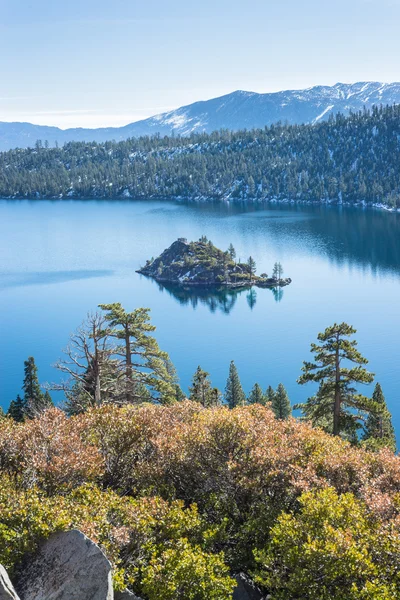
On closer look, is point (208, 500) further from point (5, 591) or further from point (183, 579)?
point (5, 591)

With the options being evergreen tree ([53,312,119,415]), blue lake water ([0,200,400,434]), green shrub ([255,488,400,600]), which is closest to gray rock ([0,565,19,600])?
green shrub ([255,488,400,600])

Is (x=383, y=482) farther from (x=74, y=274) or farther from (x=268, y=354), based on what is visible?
(x=74, y=274)

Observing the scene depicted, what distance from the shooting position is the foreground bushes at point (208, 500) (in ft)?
61.7

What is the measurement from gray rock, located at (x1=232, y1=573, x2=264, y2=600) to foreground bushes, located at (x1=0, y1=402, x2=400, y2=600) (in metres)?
0.54

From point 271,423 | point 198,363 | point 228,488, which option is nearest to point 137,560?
point 228,488

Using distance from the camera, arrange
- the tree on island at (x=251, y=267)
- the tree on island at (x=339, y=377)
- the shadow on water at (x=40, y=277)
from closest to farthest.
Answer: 1. the tree on island at (x=339, y=377)
2. the shadow on water at (x=40, y=277)
3. the tree on island at (x=251, y=267)

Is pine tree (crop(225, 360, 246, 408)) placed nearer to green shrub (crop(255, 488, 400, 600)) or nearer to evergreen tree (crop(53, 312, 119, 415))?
evergreen tree (crop(53, 312, 119, 415))

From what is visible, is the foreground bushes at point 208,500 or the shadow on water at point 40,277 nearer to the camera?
the foreground bushes at point 208,500

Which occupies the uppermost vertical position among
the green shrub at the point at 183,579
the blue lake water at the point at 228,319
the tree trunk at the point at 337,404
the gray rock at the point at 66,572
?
the gray rock at the point at 66,572

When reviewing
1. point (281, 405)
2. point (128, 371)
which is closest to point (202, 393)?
point (281, 405)

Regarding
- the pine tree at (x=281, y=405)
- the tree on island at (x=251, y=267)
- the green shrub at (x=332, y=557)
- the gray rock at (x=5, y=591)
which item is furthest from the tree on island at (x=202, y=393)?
the tree on island at (x=251, y=267)

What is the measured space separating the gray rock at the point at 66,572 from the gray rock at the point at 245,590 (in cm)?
691

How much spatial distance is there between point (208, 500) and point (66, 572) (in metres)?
9.02

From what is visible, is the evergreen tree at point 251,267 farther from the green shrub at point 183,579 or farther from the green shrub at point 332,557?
the green shrub at point 183,579
